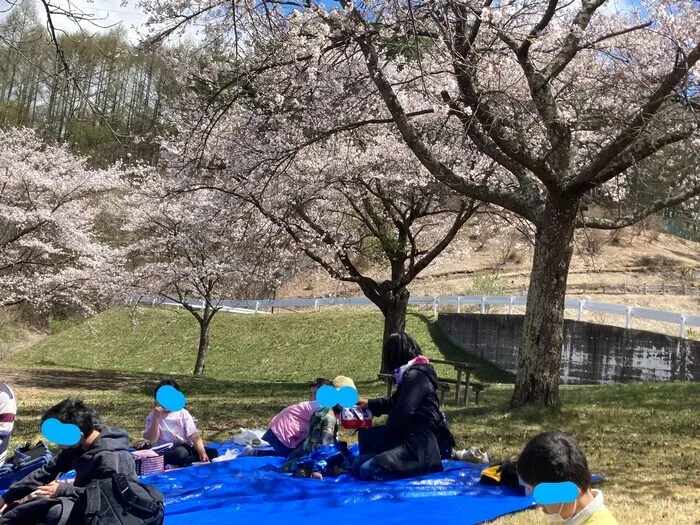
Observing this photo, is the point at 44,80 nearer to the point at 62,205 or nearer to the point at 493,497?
the point at 493,497

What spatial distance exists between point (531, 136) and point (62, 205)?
15048 millimetres

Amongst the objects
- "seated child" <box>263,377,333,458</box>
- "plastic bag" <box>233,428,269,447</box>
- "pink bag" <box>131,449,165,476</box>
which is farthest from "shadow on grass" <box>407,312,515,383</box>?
"pink bag" <box>131,449,165,476</box>

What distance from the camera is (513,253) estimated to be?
33.6 m

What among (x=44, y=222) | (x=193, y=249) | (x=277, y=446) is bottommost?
(x=277, y=446)

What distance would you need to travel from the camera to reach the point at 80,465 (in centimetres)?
376

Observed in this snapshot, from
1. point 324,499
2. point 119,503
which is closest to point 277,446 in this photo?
point 324,499

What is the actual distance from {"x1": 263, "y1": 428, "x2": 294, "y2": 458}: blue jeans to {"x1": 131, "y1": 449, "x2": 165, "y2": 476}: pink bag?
1.02 metres

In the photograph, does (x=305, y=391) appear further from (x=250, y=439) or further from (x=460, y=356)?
(x=460, y=356)

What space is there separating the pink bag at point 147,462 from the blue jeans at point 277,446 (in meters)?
1.02

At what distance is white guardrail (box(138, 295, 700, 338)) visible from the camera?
16.7m

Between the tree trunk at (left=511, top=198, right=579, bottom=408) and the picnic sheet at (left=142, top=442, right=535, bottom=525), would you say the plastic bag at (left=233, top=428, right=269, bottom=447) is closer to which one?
the picnic sheet at (left=142, top=442, right=535, bottom=525)

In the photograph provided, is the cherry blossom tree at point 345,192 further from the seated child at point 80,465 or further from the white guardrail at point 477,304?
the seated child at point 80,465

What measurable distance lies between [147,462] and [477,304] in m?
17.4

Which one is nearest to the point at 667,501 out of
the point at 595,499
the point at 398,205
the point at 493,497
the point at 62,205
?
the point at 493,497
